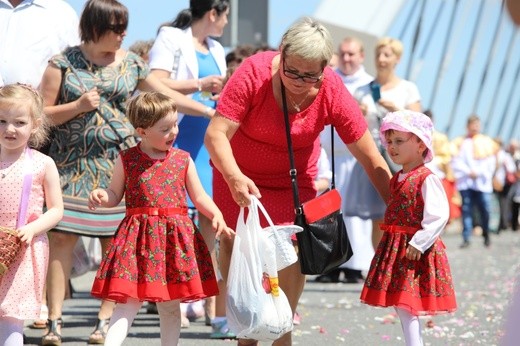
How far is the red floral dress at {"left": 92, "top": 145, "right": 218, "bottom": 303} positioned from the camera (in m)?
5.17

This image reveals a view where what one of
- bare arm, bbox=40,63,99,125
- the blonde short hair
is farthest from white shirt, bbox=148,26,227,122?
the blonde short hair

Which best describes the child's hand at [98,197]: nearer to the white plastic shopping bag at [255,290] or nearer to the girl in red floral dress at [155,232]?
the girl in red floral dress at [155,232]

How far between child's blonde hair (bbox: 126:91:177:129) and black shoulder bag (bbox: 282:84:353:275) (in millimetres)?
531

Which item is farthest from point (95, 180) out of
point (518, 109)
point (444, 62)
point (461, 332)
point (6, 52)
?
point (518, 109)

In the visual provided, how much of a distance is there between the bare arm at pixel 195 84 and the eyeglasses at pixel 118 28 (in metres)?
0.68

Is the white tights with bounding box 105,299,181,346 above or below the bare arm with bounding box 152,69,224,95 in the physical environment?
below

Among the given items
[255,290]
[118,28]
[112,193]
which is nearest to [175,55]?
[118,28]

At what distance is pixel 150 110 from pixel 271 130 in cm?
53

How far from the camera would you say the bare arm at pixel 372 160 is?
5.42m

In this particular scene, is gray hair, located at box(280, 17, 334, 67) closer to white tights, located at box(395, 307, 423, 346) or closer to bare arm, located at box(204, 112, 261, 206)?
bare arm, located at box(204, 112, 261, 206)

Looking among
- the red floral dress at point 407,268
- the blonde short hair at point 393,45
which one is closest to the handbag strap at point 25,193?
the red floral dress at point 407,268

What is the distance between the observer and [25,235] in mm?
4957

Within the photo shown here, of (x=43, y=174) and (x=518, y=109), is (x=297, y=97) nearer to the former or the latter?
(x=43, y=174)

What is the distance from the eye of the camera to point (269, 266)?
5.04m
